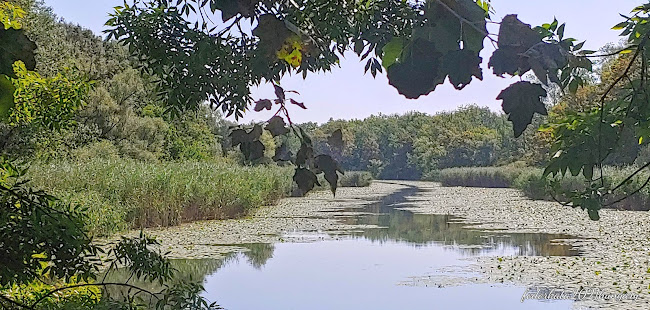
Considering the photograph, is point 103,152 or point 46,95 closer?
point 46,95

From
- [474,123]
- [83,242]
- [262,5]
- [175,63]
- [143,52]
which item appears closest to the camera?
[262,5]

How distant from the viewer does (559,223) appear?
1215 cm

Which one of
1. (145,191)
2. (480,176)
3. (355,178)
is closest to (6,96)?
(145,191)

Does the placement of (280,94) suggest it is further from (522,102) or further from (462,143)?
(462,143)

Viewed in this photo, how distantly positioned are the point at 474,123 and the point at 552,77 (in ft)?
85.1

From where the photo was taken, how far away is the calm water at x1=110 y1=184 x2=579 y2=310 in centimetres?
621

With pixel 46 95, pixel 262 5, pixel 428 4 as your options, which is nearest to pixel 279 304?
pixel 46 95

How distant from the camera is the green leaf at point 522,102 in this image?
64 cm

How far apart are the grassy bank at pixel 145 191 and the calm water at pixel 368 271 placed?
176cm

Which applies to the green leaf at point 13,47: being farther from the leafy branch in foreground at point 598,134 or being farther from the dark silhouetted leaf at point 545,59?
the leafy branch in foreground at point 598,134

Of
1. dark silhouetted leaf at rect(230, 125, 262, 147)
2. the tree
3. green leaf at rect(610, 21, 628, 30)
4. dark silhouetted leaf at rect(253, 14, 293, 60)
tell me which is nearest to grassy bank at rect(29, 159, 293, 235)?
the tree

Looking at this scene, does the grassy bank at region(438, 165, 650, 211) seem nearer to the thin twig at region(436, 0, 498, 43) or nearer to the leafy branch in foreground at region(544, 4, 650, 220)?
the leafy branch in foreground at region(544, 4, 650, 220)

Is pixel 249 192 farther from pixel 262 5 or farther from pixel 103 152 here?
pixel 262 5

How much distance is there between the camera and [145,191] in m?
10.1
